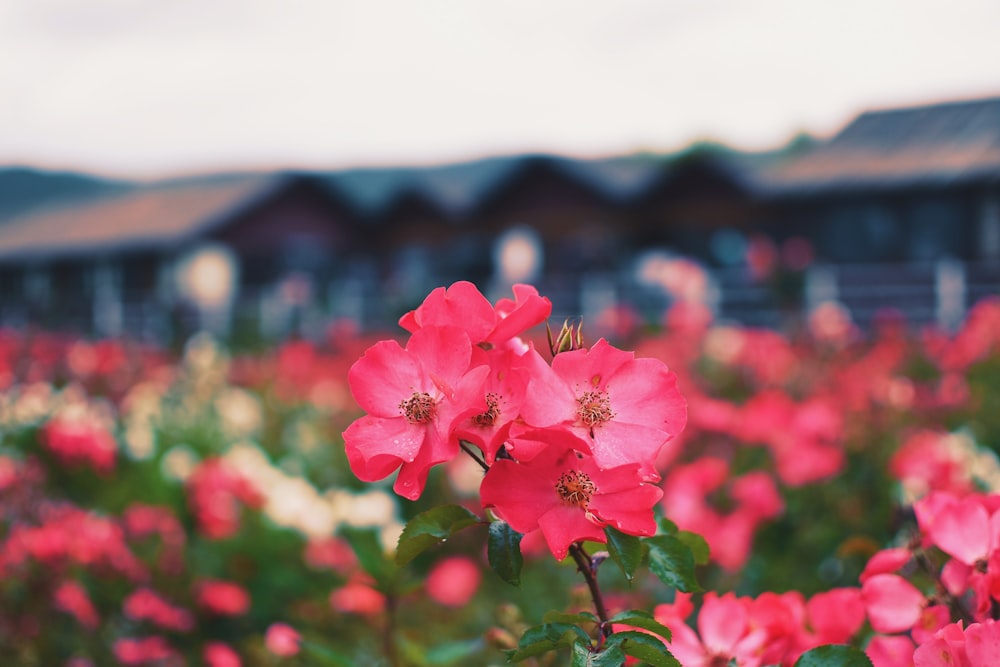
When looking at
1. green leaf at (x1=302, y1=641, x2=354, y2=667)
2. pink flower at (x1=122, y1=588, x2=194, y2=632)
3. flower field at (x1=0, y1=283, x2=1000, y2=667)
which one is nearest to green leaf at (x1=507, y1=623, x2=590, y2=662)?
flower field at (x1=0, y1=283, x2=1000, y2=667)

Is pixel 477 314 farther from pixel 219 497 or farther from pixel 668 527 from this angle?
pixel 219 497

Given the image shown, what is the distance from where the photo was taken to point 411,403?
0.87 m

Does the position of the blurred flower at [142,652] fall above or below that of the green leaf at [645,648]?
below

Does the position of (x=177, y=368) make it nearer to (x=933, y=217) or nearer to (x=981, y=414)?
(x=981, y=414)

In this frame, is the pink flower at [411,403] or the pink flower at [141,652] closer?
the pink flower at [411,403]

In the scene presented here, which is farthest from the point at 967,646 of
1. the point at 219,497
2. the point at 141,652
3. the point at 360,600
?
the point at 219,497

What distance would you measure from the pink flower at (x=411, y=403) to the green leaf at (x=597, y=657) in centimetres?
20

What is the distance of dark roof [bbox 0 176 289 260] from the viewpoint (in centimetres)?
2091

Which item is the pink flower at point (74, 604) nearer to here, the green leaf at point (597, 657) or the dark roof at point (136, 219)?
the green leaf at point (597, 657)

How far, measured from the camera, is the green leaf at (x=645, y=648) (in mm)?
798

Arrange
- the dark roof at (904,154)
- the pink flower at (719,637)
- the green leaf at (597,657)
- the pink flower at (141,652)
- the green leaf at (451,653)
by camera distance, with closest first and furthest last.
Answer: the green leaf at (597,657) < the pink flower at (719,637) < the green leaf at (451,653) < the pink flower at (141,652) < the dark roof at (904,154)

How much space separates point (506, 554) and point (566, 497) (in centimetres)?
8

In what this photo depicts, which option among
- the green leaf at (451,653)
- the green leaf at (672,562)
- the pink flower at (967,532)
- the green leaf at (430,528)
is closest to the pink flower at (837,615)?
the pink flower at (967,532)

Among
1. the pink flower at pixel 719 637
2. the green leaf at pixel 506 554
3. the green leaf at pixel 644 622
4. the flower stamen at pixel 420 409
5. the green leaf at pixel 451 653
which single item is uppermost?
the flower stamen at pixel 420 409
